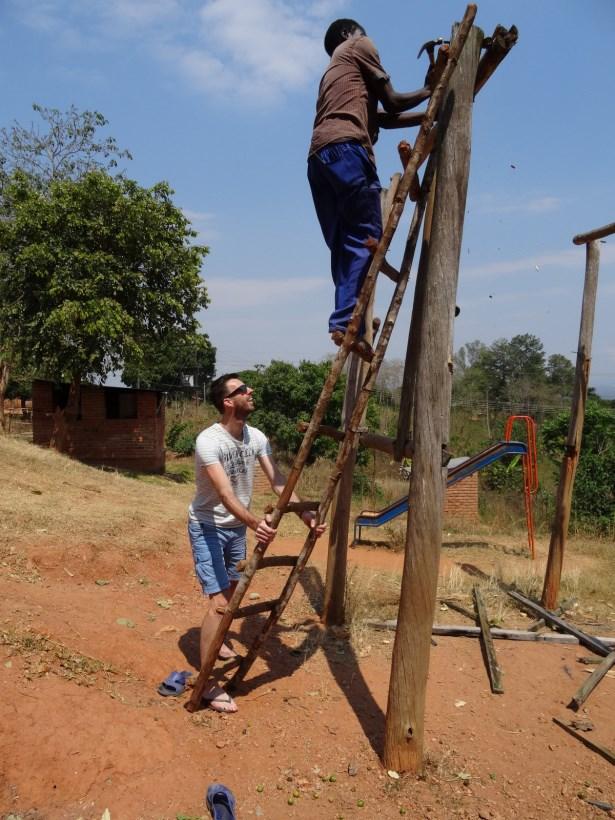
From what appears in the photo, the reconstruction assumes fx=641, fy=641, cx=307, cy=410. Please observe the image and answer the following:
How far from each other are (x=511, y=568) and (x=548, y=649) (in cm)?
309

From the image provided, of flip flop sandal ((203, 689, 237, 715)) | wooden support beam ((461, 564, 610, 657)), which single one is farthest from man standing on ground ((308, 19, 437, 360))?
wooden support beam ((461, 564, 610, 657))

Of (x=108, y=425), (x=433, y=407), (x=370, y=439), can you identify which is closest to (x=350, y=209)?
(x=433, y=407)

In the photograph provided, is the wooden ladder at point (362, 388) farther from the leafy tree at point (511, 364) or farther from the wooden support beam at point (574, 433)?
the leafy tree at point (511, 364)

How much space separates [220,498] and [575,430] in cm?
398

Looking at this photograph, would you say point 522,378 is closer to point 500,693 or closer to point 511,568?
point 511,568

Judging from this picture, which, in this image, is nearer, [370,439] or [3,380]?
→ [370,439]

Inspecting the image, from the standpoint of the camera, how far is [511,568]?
26.5 feet

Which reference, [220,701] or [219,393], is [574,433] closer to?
[219,393]

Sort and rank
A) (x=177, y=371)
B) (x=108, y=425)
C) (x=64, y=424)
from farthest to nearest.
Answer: (x=177, y=371), (x=108, y=425), (x=64, y=424)

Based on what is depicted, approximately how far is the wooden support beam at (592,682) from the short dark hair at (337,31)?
425 cm

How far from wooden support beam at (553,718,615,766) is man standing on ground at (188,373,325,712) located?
1.96 m

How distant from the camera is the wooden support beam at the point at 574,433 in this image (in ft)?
19.8

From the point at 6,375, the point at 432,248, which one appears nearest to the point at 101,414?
the point at 6,375

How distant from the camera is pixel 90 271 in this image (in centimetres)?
1515
